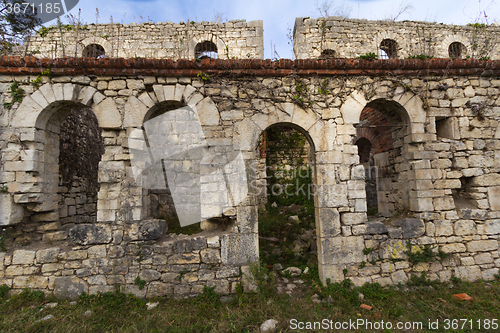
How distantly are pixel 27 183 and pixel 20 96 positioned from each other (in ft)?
5.08

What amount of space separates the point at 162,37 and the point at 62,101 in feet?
18.0

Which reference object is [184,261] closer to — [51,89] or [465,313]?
[51,89]

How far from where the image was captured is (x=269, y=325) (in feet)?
10.6

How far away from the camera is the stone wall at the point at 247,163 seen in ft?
12.8

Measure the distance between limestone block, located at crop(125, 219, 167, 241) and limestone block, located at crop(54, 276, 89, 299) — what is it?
1076 mm

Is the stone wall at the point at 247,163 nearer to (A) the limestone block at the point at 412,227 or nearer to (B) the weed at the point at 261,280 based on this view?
(A) the limestone block at the point at 412,227

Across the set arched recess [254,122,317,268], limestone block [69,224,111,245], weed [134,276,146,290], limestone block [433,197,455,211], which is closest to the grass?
weed [134,276,146,290]

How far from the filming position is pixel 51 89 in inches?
158

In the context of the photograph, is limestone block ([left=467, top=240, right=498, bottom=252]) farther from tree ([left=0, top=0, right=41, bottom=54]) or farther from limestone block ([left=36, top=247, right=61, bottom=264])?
tree ([left=0, top=0, right=41, bottom=54])

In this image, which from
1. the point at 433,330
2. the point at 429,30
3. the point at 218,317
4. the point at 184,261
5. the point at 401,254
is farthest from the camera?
the point at 429,30

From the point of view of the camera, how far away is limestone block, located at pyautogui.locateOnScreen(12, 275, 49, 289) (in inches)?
151

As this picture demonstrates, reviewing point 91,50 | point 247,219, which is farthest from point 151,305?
point 91,50

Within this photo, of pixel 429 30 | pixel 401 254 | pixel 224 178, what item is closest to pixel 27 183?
pixel 224 178

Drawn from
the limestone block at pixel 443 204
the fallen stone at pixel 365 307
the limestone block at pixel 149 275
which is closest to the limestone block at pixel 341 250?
the fallen stone at pixel 365 307
